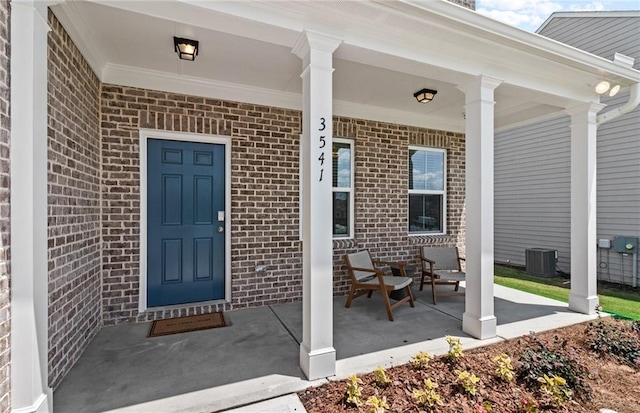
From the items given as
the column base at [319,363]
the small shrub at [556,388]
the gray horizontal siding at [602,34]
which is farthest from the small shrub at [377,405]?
the gray horizontal siding at [602,34]

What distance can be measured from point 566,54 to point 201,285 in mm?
4845

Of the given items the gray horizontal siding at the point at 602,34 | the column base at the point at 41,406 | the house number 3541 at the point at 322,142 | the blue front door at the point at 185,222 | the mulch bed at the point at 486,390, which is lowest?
the mulch bed at the point at 486,390

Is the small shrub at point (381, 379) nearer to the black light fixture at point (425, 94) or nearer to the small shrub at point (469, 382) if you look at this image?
the small shrub at point (469, 382)

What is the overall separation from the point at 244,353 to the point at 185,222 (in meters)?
1.78

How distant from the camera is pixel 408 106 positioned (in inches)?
192

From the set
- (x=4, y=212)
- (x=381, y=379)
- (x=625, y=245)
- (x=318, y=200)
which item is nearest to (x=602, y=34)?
(x=625, y=245)

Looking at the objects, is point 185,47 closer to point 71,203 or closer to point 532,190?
point 71,203

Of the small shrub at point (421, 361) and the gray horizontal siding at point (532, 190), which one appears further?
the gray horizontal siding at point (532, 190)

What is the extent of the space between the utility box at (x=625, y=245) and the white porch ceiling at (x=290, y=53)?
360 centimetres

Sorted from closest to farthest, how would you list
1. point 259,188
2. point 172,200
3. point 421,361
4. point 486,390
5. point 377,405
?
point 377,405 < point 486,390 < point 421,361 < point 172,200 < point 259,188

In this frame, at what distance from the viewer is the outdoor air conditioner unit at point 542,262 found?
22.3ft

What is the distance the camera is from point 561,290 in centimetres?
555

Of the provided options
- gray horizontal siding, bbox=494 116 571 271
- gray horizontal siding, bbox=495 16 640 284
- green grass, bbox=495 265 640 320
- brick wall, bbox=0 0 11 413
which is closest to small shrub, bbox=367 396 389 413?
brick wall, bbox=0 0 11 413

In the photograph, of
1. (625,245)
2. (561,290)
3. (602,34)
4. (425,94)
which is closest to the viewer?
(425,94)
